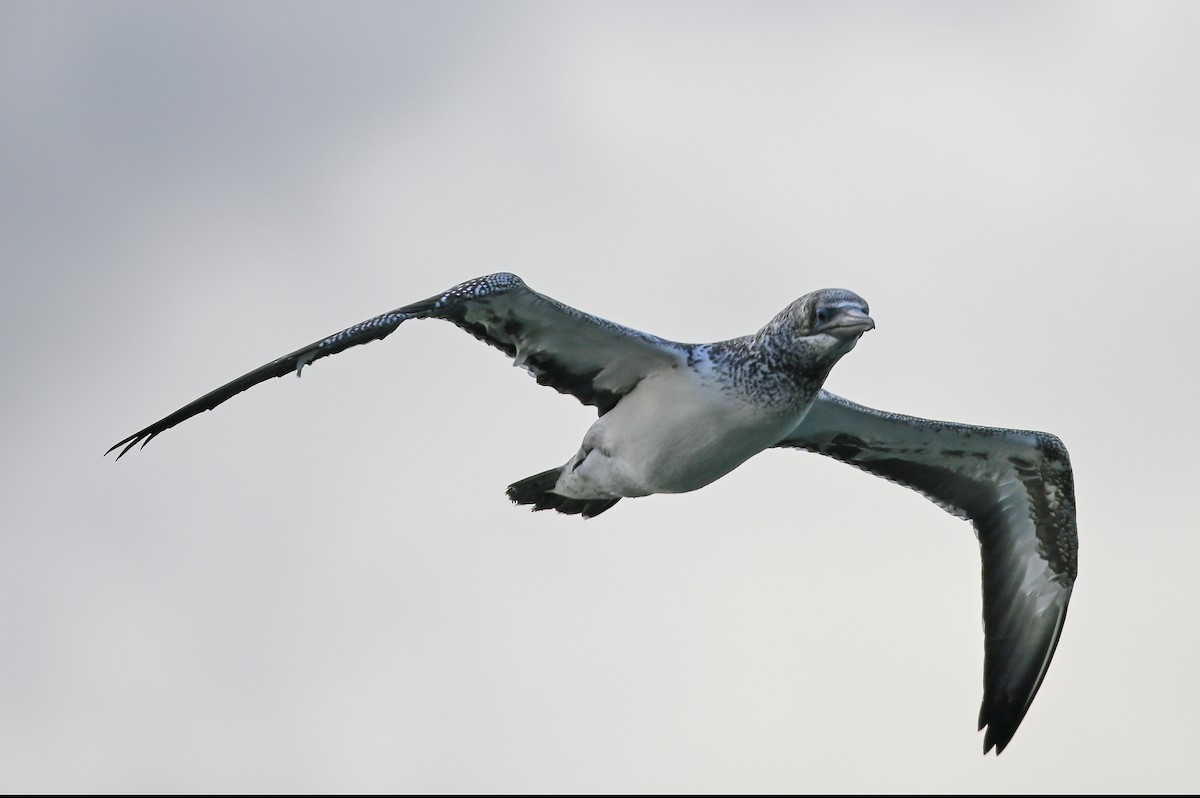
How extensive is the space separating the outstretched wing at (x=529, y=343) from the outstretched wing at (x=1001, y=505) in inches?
146

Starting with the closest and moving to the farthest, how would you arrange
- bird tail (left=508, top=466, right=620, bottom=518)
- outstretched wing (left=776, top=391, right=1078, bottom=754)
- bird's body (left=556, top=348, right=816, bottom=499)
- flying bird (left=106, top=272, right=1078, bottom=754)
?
flying bird (left=106, top=272, right=1078, bottom=754) < bird's body (left=556, top=348, right=816, bottom=499) < bird tail (left=508, top=466, right=620, bottom=518) < outstretched wing (left=776, top=391, right=1078, bottom=754)

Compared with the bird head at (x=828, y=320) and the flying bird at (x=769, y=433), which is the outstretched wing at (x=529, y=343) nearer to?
the flying bird at (x=769, y=433)

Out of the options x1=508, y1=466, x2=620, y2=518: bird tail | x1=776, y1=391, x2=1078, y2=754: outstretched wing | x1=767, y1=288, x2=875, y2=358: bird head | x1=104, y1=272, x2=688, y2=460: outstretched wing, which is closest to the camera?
x1=104, y1=272, x2=688, y2=460: outstretched wing

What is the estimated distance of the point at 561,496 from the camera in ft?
71.3

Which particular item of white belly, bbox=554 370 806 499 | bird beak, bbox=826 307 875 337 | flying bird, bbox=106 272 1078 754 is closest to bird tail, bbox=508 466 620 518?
flying bird, bbox=106 272 1078 754

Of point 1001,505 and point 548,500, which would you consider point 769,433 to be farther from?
point 1001,505

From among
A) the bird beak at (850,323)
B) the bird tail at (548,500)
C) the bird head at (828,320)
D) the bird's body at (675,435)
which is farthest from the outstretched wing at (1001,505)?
the bird beak at (850,323)

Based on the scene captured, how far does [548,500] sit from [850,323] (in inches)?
227

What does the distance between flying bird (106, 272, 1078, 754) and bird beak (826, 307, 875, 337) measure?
18mm

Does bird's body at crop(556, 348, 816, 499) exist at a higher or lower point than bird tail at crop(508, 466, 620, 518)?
higher

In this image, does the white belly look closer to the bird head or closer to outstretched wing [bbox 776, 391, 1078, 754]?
the bird head

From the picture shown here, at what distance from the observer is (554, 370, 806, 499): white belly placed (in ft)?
62.4

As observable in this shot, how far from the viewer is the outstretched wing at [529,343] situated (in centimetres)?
1730

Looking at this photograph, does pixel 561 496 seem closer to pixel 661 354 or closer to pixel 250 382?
pixel 661 354
